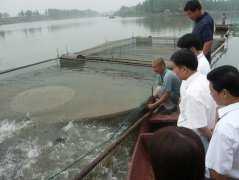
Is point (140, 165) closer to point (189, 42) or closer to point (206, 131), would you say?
point (206, 131)

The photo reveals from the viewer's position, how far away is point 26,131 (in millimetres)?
6215

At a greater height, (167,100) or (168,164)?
(168,164)

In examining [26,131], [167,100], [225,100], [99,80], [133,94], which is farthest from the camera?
[99,80]

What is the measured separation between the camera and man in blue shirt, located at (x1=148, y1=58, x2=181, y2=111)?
3928mm

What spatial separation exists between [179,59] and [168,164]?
1.47 metres

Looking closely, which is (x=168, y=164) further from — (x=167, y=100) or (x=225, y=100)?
(x=167, y=100)

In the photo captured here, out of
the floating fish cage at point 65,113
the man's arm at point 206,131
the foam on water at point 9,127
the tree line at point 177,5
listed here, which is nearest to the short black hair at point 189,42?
the man's arm at point 206,131

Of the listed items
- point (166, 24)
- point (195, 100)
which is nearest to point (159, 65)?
point (195, 100)

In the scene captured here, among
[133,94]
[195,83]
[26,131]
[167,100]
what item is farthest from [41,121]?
[195,83]

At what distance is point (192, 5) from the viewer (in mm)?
3830

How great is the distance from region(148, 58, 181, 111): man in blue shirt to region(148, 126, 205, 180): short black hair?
2.97 metres

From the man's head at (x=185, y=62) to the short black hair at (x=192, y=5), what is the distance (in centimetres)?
188

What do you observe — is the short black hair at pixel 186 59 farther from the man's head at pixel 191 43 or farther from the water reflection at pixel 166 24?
the water reflection at pixel 166 24

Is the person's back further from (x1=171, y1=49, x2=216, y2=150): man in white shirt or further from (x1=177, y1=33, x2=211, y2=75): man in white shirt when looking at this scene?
(x1=171, y1=49, x2=216, y2=150): man in white shirt
